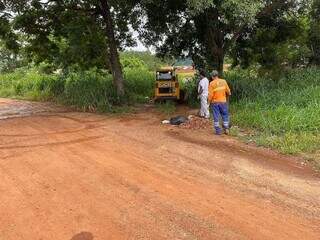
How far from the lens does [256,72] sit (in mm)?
22844

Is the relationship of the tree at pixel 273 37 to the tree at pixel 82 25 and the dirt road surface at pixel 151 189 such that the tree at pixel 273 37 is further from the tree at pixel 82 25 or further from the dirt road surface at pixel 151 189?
the dirt road surface at pixel 151 189

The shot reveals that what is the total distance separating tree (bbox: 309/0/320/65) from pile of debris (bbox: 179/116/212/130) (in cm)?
1331

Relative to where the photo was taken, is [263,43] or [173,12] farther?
[263,43]

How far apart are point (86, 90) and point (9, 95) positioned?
11262 millimetres

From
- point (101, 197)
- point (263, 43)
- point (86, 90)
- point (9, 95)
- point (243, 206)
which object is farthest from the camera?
point (9, 95)

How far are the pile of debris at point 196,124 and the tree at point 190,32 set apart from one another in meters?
4.12

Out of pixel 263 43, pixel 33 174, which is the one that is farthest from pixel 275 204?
pixel 263 43

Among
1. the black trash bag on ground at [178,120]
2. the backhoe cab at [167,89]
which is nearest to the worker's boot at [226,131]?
the black trash bag on ground at [178,120]

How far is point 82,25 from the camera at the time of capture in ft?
61.8

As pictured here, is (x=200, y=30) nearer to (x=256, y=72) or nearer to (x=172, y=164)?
(x=256, y=72)

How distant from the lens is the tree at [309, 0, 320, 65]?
83.9 feet

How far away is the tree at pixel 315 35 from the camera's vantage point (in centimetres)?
2556

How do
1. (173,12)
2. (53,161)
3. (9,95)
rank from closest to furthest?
(53,161) → (173,12) → (9,95)

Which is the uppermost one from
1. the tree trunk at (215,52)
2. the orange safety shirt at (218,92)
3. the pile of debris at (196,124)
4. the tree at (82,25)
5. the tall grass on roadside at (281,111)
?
the tree at (82,25)
